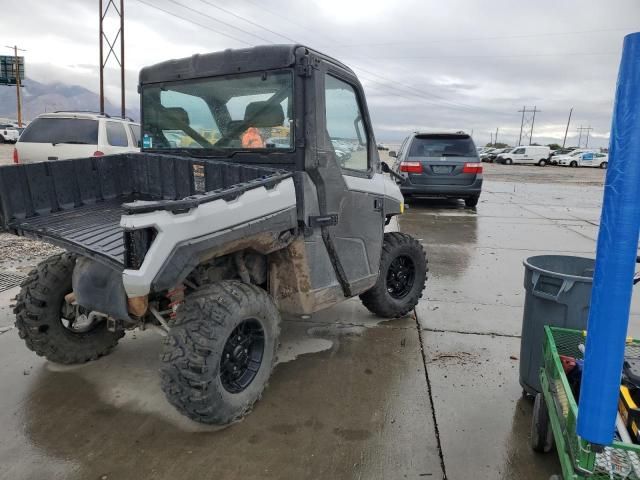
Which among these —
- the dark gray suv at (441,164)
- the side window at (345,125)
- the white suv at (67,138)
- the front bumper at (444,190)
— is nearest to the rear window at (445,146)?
the dark gray suv at (441,164)

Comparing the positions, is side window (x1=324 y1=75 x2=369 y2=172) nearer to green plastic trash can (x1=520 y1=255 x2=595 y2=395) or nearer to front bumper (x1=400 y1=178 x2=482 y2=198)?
green plastic trash can (x1=520 y1=255 x2=595 y2=395)

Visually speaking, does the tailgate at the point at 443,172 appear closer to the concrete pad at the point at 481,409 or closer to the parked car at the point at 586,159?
the concrete pad at the point at 481,409

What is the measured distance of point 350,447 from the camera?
2670 mm

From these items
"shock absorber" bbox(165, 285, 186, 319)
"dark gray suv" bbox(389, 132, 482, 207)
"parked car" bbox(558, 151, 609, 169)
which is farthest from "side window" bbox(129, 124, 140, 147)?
"parked car" bbox(558, 151, 609, 169)

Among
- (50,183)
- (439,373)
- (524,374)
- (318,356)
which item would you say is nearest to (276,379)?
(318,356)

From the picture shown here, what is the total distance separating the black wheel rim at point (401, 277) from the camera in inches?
181

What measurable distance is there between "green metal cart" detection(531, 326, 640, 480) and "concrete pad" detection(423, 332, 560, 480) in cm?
18

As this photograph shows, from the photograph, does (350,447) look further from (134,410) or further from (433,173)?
(433,173)

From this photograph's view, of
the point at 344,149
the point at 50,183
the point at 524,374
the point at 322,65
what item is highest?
the point at 322,65

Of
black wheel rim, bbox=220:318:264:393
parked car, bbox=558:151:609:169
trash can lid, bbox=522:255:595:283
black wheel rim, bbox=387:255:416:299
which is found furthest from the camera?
parked car, bbox=558:151:609:169

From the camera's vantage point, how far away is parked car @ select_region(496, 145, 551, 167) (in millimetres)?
43625

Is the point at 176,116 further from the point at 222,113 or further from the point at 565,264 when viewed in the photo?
the point at 565,264

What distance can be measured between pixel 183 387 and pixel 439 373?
6.31 feet

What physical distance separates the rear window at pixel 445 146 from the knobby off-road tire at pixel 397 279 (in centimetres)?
689
